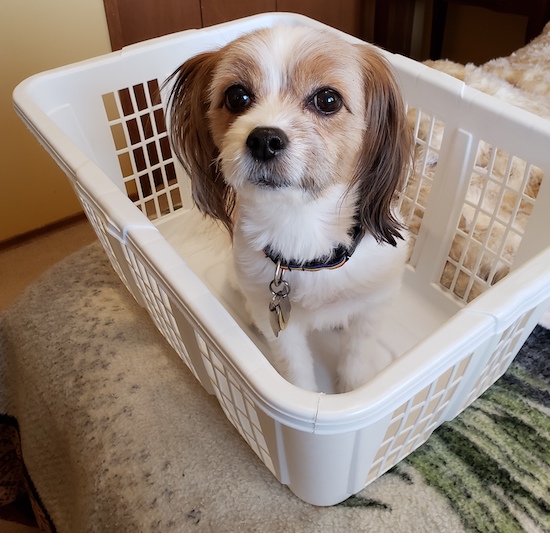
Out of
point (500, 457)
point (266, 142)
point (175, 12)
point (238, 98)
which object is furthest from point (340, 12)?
point (500, 457)

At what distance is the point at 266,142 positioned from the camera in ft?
2.23

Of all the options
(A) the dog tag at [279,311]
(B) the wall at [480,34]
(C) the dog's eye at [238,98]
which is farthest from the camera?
(B) the wall at [480,34]

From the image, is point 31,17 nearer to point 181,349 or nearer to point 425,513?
point 181,349

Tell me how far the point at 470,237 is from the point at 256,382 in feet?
2.36

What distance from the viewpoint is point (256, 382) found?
53 centimetres

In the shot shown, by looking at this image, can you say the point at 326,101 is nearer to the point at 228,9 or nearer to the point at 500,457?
the point at 500,457

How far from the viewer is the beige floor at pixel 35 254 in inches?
77.0

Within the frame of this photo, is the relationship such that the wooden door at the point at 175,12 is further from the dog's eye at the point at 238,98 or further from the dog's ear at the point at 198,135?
the dog's eye at the point at 238,98

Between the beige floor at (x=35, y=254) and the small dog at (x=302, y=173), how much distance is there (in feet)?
4.02

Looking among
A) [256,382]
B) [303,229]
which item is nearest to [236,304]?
[303,229]

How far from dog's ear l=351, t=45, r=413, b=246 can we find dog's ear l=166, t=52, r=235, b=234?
0.23 metres

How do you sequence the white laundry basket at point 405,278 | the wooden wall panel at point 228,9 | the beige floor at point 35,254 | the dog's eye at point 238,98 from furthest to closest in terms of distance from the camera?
the beige floor at point 35,254 → the wooden wall panel at point 228,9 → the dog's eye at point 238,98 → the white laundry basket at point 405,278

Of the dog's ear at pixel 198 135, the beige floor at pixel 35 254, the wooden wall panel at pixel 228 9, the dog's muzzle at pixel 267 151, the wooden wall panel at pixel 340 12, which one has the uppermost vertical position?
the dog's muzzle at pixel 267 151

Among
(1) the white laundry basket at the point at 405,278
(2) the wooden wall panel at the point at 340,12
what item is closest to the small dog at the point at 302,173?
(1) the white laundry basket at the point at 405,278
